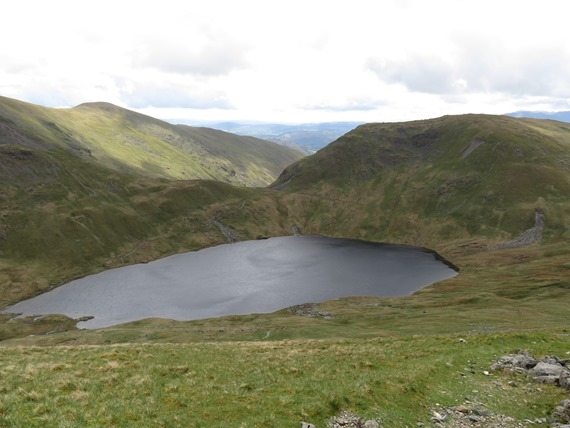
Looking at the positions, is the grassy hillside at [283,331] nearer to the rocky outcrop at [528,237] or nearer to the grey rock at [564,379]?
the grey rock at [564,379]

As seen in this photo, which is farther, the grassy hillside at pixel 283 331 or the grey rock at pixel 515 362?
the grey rock at pixel 515 362

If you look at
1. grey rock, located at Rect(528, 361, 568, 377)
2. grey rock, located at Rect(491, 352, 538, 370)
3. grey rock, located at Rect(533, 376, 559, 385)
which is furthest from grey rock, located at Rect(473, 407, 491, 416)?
grey rock, located at Rect(491, 352, 538, 370)

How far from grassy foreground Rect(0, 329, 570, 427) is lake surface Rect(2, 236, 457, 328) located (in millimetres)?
74091

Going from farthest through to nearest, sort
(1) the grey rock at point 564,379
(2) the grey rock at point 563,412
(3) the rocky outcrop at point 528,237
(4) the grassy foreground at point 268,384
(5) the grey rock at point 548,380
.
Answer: (3) the rocky outcrop at point 528,237 → (5) the grey rock at point 548,380 → (1) the grey rock at point 564,379 → (2) the grey rock at point 563,412 → (4) the grassy foreground at point 268,384

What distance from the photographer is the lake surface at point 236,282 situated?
363 feet

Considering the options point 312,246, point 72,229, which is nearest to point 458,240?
point 312,246

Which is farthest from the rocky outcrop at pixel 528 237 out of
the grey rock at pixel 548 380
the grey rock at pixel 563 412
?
the grey rock at pixel 563 412

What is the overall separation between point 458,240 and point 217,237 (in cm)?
10944

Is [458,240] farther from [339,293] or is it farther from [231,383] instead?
[231,383]

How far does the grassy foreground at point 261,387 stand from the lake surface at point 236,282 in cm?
7409

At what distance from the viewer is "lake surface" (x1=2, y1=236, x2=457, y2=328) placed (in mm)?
110625

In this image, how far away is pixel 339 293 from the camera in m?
118

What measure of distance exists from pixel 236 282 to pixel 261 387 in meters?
110

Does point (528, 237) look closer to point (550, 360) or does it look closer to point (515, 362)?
point (550, 360)
